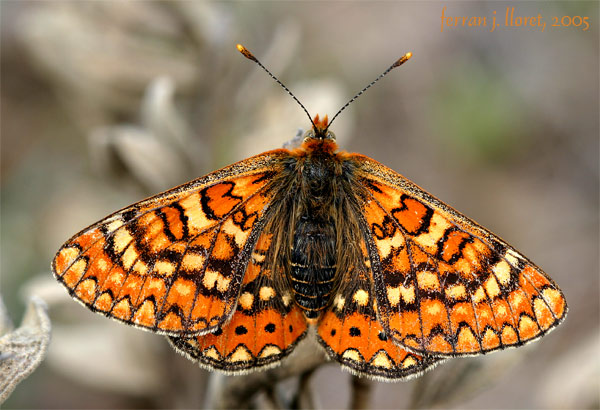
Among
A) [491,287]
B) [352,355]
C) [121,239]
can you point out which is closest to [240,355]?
[352,355]

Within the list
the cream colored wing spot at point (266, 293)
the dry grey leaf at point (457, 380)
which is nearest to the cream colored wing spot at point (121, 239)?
the cream colored wing spot at point (266, 293)

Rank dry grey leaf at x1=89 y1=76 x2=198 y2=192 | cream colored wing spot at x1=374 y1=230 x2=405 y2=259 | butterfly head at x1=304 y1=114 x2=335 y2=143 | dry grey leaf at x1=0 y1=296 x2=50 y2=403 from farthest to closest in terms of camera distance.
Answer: dry grey leaf at x1=89 y1=76 x2=198 y2=192
butterfly head at x1=304 y1=114 x2=335 y2=143
cream colored wing spot at x1=374 y1=230 x2=405 y2=259
dry grey leaf at x1=0 y1=296 x2=50 y2=403

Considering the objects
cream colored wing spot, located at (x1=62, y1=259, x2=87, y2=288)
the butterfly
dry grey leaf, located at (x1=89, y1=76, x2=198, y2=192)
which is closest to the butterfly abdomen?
the butterfly

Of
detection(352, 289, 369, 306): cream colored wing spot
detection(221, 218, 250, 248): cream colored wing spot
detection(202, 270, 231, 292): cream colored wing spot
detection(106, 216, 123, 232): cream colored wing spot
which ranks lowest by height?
detection(352, 289, 369, 306): cream colored wing spot

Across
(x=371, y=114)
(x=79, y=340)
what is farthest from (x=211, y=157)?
(x=371, y=114)

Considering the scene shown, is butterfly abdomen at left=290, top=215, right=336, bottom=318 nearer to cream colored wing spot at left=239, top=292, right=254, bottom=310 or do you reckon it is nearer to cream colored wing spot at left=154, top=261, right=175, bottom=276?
cream colored wing spot at left=239, top=292, right=254, bottom=310

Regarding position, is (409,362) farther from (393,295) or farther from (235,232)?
(235,232)
